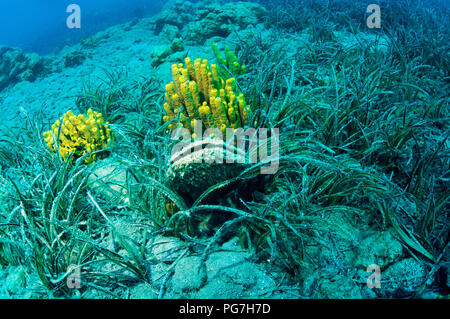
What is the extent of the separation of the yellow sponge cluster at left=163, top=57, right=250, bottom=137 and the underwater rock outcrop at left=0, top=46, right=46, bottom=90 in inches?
352

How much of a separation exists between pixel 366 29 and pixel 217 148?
7566 millimetres

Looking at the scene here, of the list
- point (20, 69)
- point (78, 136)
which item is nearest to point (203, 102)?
point (78, 136)

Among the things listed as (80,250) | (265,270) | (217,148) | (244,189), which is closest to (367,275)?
(265,270)

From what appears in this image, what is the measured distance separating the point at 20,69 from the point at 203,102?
10.4 m

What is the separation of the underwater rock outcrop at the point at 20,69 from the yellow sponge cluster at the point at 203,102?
894 cm

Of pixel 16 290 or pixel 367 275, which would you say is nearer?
pixel 367 275

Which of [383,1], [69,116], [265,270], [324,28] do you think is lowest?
[265,270]

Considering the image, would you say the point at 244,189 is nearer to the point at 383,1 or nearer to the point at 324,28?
the point at 324,28

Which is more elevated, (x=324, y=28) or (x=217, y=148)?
(x=324, y=28)

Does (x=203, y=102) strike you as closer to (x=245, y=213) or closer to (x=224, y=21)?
(x=245, y=213)

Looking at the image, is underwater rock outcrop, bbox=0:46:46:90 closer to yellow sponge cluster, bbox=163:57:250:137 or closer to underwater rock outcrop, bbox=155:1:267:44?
underwater rock outcrop, bbox=155:1:267:44

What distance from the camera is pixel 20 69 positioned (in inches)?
366

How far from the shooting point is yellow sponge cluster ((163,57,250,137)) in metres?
2.53

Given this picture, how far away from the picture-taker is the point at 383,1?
9281 millimetres
